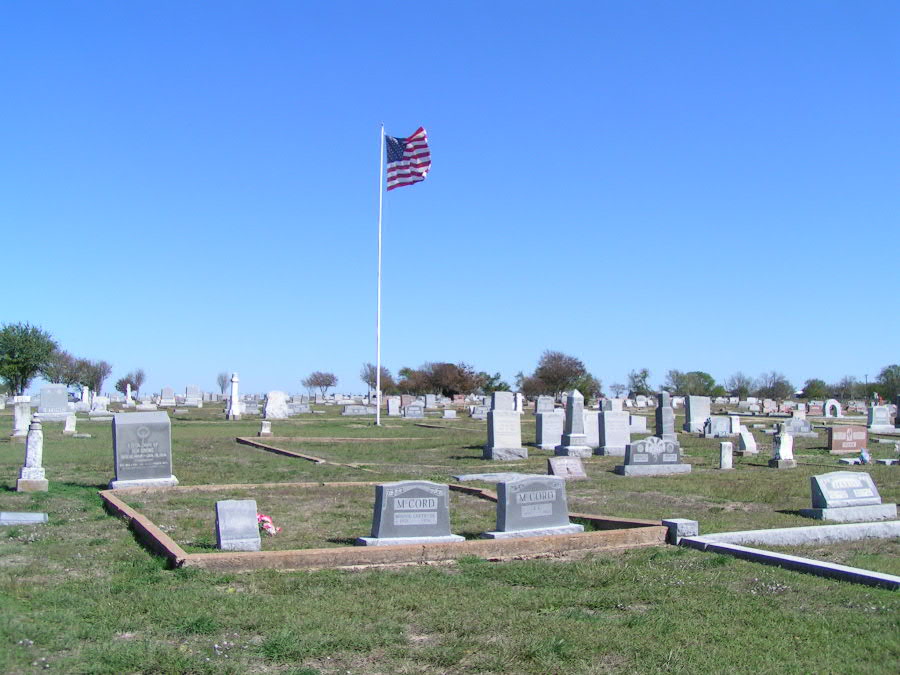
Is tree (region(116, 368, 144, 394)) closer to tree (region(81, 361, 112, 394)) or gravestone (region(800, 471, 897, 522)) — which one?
tree (region(81, 361, 112, 394))

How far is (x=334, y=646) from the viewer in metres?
5.99

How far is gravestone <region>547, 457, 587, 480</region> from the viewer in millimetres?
17922

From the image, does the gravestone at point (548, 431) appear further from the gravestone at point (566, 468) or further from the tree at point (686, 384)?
the tree at point (686, 384)

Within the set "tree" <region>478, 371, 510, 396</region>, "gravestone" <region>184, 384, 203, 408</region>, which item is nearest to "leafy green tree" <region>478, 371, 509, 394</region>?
"tree" <region>478, 371, 510, 396</region>

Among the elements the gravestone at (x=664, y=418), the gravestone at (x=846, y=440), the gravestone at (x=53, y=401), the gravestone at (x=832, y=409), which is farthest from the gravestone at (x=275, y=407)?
the gravestone at (x=832, y=409)

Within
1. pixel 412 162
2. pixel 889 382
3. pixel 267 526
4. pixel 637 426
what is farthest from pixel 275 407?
pixel 889 382

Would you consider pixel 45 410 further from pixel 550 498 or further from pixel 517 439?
pixel 550 498

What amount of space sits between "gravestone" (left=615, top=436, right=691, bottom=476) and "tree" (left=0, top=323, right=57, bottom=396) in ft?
174

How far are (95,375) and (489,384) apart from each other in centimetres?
3965

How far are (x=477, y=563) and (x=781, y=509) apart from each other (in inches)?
268

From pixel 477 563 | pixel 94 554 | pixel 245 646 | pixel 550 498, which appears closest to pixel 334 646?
pixel 245 646

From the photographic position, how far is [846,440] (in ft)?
84.2

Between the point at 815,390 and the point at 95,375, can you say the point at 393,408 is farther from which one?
the point at 815,390

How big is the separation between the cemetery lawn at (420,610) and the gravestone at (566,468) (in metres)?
4.84
